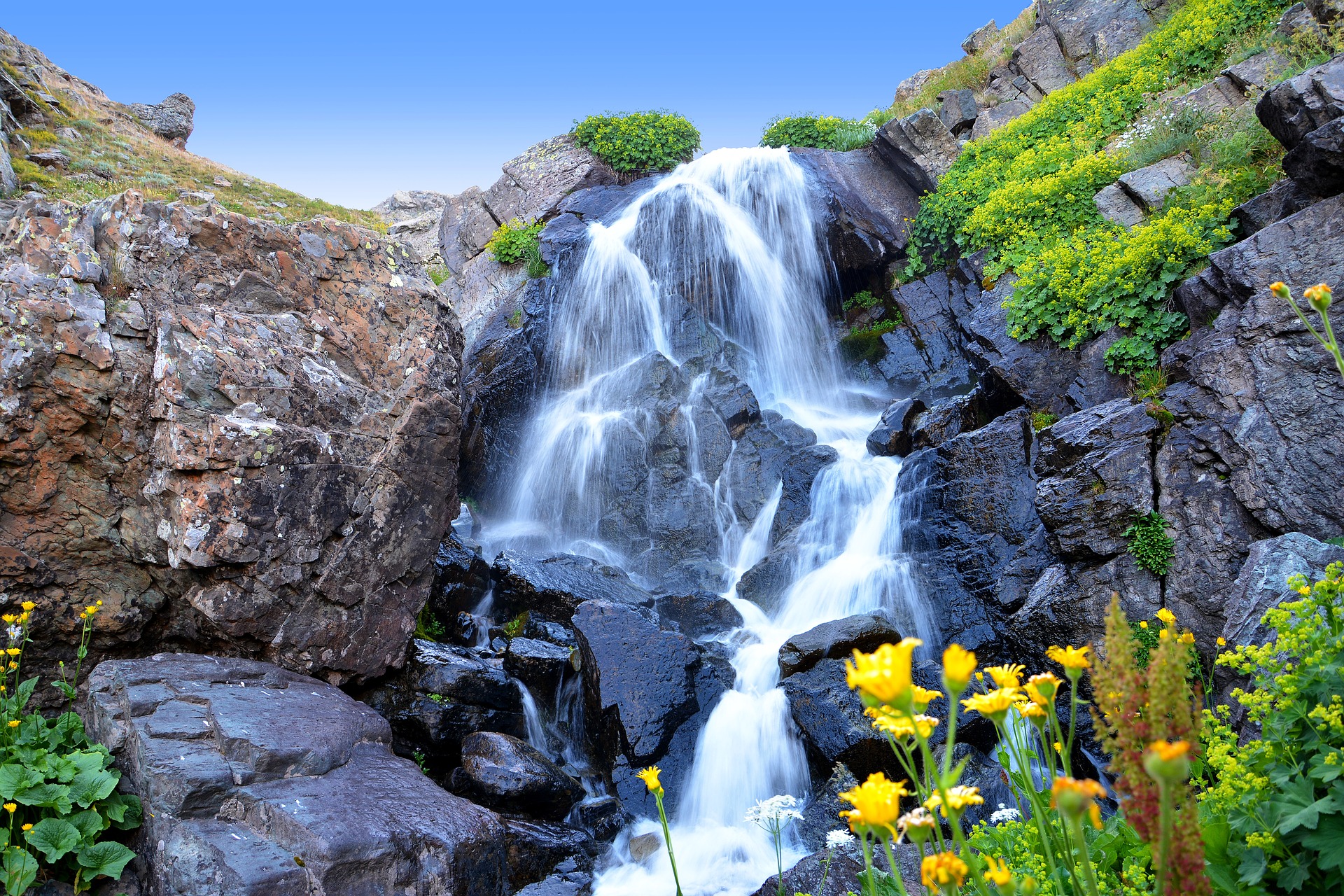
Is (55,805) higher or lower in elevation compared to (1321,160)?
lower

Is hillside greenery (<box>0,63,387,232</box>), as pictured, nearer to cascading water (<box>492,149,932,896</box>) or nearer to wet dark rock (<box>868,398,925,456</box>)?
cascading water (<box>492,149,932,896</box>)

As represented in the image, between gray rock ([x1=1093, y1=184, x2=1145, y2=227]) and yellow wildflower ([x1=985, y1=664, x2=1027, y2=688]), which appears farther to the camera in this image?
gray rock ([x1=1093, y1=184, x2=1145, y2=227])

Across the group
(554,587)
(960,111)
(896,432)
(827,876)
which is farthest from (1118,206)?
(827,876)

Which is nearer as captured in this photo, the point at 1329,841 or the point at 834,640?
the point at 1329,841

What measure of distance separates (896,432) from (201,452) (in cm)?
737

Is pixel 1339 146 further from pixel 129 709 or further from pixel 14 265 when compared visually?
pixel 14 265

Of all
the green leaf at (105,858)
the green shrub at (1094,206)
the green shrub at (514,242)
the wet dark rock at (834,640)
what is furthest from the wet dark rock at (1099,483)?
the green shrub at (514,242)

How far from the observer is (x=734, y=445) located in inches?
406

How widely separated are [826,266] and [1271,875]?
12.3 meters

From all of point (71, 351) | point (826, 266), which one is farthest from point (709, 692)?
point (826, 266)

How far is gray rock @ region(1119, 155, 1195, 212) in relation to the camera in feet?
27.3

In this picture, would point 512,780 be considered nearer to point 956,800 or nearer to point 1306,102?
point 956,800

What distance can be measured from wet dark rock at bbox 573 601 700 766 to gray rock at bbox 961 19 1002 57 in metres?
16.0

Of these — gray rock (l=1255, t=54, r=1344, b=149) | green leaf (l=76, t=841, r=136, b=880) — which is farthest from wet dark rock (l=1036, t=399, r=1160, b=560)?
green leaf (l=76, t=841, r=136, b=880)
